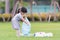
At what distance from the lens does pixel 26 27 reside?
13047 millimetres

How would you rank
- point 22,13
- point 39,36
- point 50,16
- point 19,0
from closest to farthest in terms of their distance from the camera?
point 22,13 < point 39,36 < point 19,0 < point 50,16

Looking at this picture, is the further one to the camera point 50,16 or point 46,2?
point 46,2

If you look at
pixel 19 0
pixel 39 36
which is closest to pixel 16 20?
pixel 39 36

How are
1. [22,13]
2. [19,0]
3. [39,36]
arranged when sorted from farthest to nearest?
[19,0]
[39,36]
[22,13]

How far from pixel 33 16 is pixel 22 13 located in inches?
733

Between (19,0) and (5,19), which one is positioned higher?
(19,0)

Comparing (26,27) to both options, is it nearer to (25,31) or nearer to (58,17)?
(25,31)

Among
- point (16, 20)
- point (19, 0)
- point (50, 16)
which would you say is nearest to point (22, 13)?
point (16, 20)

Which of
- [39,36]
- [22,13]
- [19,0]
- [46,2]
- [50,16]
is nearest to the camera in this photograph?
[22,13]

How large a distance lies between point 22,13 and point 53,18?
19.2 metres

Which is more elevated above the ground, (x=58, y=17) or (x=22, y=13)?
(x=22, y=13)

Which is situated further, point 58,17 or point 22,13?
point 58,17

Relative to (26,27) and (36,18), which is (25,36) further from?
(36,18)

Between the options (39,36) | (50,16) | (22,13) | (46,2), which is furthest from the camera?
(46,2)
